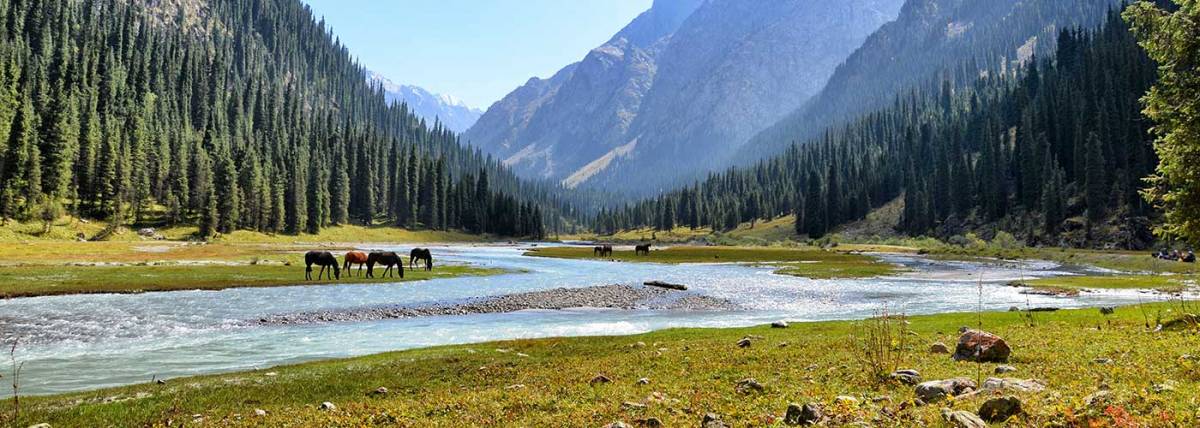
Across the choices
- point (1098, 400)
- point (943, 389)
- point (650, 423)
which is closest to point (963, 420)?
point (1098, 400)

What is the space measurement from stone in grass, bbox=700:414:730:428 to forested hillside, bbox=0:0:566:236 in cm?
11596

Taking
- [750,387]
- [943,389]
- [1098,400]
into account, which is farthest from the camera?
[750,387]

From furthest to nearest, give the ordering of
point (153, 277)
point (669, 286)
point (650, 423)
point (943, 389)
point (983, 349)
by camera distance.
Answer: point (669, 286) → point (153, 277) → point (983, 349) → point (943, 389) → point (650, 423)

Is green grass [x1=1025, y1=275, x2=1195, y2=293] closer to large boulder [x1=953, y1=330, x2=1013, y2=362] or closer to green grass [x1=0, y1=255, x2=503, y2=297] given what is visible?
large boulder [x1=953, y1=330, x2=1013, y2=362]

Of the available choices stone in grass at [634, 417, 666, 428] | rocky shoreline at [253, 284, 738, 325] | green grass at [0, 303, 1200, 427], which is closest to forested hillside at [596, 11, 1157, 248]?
rocky shoreline at [253, 284, 738, 325]

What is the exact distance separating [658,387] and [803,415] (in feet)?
16.9

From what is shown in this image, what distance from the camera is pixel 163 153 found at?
126000mm

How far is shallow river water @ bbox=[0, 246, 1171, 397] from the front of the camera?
21.8 metres

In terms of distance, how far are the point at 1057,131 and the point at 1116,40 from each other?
28.0 metres

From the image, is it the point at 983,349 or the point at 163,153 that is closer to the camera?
the point at 983,349

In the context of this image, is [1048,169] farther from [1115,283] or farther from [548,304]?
[548,304]

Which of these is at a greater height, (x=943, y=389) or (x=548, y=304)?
(x=943, y=389)

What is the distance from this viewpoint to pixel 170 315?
32250 millimetres

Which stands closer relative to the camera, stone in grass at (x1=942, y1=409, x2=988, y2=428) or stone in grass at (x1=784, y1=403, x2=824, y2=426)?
stone in grass at (x1=942, y1=409, x2=988, y2=428)
